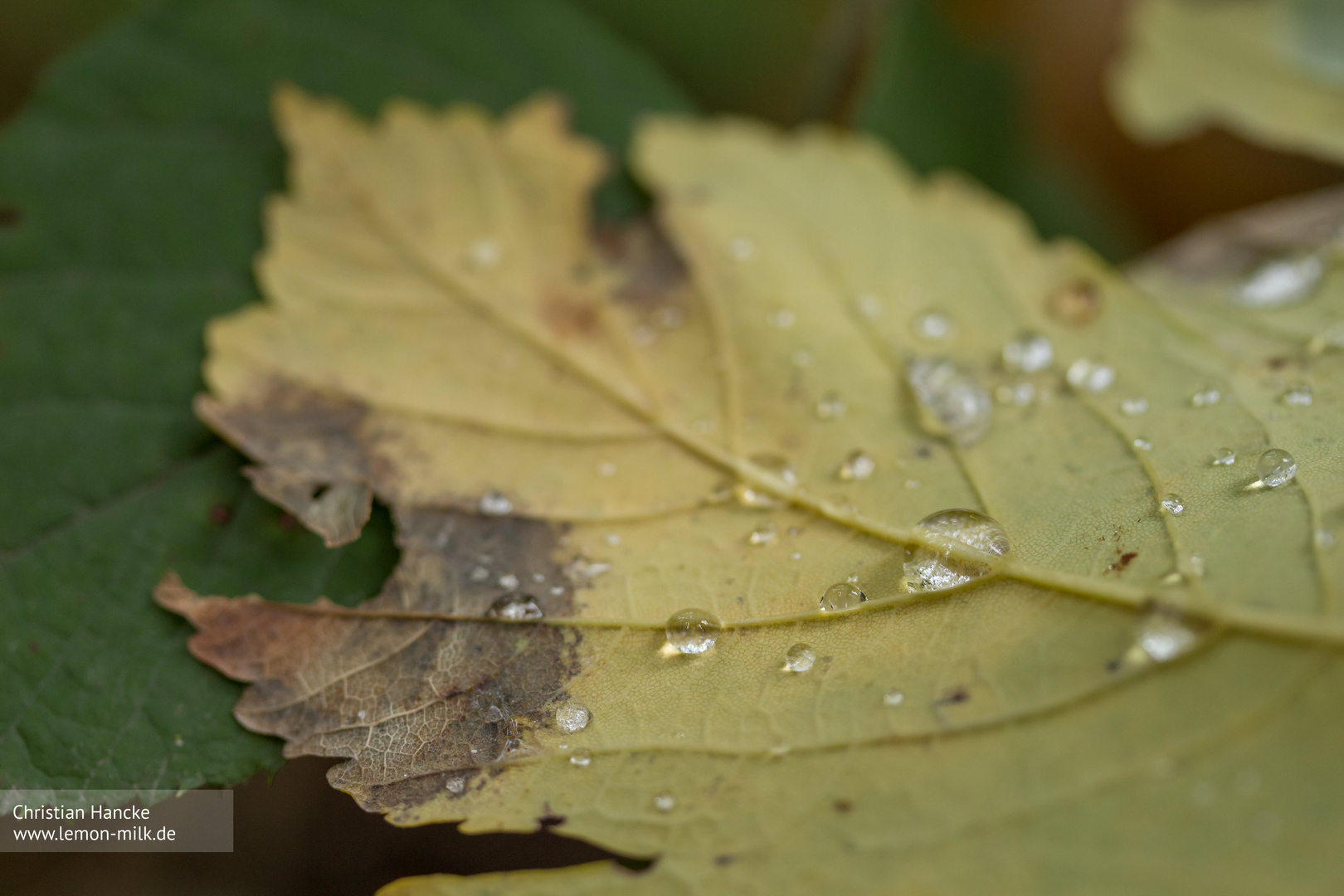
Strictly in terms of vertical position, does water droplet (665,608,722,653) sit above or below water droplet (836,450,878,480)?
below

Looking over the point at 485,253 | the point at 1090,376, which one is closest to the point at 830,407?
the point at 1090,376

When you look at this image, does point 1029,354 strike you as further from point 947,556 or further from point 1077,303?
point 947,556

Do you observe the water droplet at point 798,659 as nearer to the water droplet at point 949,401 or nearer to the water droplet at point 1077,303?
the water droplet at point 949,401

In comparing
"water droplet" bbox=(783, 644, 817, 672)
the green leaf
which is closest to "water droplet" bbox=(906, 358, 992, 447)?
"water droplet" bbox=(783, 644, 817, 672)

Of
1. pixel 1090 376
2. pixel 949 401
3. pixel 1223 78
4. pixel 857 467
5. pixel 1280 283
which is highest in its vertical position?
pixel 1223 78

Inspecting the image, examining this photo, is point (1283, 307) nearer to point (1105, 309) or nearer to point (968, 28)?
point (1105, 309)

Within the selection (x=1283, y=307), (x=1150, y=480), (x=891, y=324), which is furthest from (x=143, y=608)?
(x=1283, y=307)

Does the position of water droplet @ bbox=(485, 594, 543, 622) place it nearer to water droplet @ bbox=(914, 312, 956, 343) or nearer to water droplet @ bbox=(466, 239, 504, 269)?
water droplet @ bbox=(466, 239, 504, 269)
